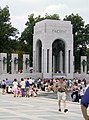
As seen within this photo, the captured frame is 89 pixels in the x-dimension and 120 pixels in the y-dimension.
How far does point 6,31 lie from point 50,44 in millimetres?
23042

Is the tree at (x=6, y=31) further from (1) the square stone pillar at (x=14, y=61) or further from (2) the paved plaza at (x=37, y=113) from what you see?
(2) the paved plaza at (x=37, y=113)

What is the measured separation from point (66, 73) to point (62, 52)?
740 cm

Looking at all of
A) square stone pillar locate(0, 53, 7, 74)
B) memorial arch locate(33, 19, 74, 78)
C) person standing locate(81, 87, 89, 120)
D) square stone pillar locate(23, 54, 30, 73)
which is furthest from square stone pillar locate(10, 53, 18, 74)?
person standing locate(81, 87, 89, 120)

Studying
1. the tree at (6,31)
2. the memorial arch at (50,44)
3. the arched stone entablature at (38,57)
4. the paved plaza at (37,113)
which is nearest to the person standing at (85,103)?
the paved plaza at (37,113)

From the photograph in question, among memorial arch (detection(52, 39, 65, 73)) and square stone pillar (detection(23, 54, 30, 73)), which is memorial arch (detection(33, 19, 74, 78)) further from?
square stone pillar (detection(23, 54, 30, 73))

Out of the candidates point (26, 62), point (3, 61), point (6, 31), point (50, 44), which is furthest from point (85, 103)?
point (6, 31)

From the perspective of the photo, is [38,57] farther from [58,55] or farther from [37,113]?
[37,113]

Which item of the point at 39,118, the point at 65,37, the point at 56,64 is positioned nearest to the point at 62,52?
the point at 56,64

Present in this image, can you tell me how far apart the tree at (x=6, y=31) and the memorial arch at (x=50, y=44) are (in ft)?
59.5

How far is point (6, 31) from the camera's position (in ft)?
242

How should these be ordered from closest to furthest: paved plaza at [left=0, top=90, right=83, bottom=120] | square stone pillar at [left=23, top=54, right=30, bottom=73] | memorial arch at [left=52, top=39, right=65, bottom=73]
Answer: paved plaza at [left=0, top=90, right=83, bottom=120] < square stone pillar at [left=23, top=54, right=30, bottom=73] < memorial arch at [left=52, top=39, right=65, bottom=73]

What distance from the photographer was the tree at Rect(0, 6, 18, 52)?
73.6 meters

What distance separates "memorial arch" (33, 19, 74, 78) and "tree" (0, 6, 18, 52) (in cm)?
1815

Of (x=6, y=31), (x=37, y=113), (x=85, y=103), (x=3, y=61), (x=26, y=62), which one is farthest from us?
(x=6, y=31)
